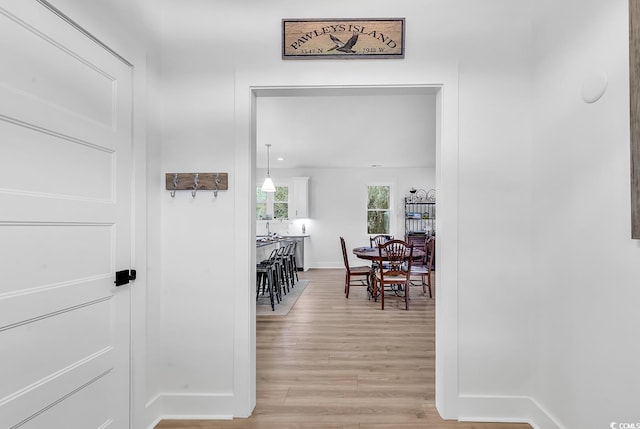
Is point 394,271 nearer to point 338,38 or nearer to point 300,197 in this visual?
point 338,38

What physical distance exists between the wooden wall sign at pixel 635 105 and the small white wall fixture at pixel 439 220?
0.90 metres

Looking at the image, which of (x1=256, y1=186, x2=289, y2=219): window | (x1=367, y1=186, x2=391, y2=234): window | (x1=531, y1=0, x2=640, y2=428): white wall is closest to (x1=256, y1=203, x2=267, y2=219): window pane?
(x1=256, y1=186, x2=289, y2=219): window

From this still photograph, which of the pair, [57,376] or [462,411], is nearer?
[57,376]

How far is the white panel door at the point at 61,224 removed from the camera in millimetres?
1222

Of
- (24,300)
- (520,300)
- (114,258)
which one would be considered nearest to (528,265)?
(520,300)

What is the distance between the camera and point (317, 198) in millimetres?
8797

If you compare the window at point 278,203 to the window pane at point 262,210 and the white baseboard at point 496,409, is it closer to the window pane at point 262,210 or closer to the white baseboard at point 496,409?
the window pane at point 262,210

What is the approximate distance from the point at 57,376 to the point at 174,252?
926mm

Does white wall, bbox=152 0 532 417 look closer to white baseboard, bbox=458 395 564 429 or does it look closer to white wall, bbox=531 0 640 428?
white baseboard, bbox=458 395 564 429

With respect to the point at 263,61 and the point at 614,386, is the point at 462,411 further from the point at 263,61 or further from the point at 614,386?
the point at 263,61

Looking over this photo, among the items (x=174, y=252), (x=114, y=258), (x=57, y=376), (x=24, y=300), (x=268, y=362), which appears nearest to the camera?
(x=24, y=300)

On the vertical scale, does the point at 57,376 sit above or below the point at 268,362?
above

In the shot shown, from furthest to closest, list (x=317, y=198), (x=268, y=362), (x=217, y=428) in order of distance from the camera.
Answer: (x=317, y=198)
(x=268, y=362)
(x=217, y=428)

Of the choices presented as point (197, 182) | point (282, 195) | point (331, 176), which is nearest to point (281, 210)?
point (282, 195)
